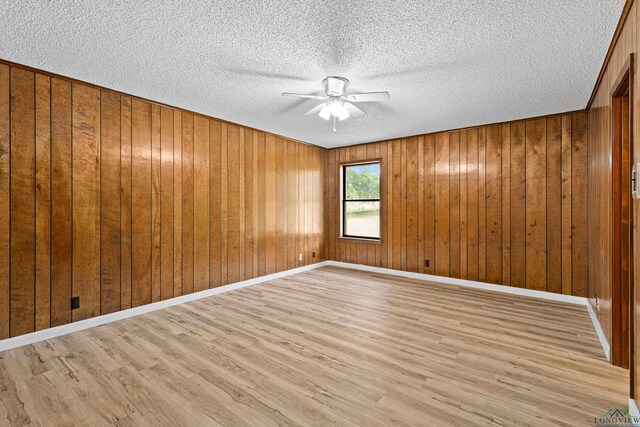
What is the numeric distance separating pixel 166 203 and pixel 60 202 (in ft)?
3.30

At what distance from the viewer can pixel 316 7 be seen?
6.17ft

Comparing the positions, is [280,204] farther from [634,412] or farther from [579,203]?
[634,412]

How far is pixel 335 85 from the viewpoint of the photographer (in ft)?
9.34

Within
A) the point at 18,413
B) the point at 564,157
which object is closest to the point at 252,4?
the point at 18,413

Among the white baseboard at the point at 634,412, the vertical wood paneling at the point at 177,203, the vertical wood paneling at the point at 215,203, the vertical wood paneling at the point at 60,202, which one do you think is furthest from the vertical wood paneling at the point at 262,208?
the white baseboard at the point at 634,412

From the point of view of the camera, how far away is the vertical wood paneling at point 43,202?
2.74m

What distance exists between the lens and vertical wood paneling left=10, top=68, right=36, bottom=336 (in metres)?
2.62

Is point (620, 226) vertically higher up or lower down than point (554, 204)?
lower down

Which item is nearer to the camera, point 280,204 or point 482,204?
point 482,204

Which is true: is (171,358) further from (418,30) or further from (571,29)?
(571,29)

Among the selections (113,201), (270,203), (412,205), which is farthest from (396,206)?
(113,201)

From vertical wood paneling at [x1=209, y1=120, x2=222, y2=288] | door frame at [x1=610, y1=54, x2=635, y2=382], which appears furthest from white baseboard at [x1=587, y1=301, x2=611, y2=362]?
vertical wood paneling at [x1=209, y1=120, x2=222, y2=288]

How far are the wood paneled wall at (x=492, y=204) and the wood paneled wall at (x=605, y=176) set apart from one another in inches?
11.9

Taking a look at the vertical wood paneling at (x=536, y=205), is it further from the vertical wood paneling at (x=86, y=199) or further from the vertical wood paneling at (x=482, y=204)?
the vertical wood paneling at (x=86, y=199)
